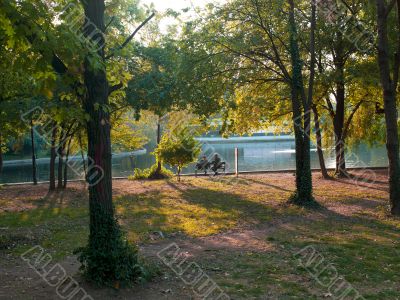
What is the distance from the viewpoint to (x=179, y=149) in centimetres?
1877

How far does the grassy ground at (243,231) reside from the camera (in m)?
6.04

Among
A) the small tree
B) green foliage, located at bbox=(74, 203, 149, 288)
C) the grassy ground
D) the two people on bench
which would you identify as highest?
the small tree

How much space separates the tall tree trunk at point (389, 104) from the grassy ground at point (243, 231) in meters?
0.69

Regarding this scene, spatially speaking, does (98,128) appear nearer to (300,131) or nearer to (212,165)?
(300,131)

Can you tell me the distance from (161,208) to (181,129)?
709cm

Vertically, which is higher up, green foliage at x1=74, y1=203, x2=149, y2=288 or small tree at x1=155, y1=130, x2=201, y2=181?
small tree at x1=155, y1=130, x2=201, y2=181

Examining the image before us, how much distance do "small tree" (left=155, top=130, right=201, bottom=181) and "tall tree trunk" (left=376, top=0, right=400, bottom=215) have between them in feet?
31.6

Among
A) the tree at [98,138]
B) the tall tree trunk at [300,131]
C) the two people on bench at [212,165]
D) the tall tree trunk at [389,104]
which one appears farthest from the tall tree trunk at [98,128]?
the two people on bench at [212,165]

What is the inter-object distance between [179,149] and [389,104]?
10071mm

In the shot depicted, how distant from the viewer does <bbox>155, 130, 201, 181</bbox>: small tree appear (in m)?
18.8

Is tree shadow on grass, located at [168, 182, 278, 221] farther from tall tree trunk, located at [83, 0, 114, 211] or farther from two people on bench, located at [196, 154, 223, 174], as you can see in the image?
tall tree trunk, located at [83, 0, 114, 211]

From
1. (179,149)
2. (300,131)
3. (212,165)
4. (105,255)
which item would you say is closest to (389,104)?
(300,131)

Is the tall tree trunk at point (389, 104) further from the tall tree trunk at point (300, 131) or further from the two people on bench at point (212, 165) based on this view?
the two people on bench at point (212, 165)

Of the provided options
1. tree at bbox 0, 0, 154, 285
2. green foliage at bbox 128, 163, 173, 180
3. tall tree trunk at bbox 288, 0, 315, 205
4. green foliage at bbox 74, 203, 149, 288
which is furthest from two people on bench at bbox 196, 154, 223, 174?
green foliage at bbox 74, 203, 149, 288
